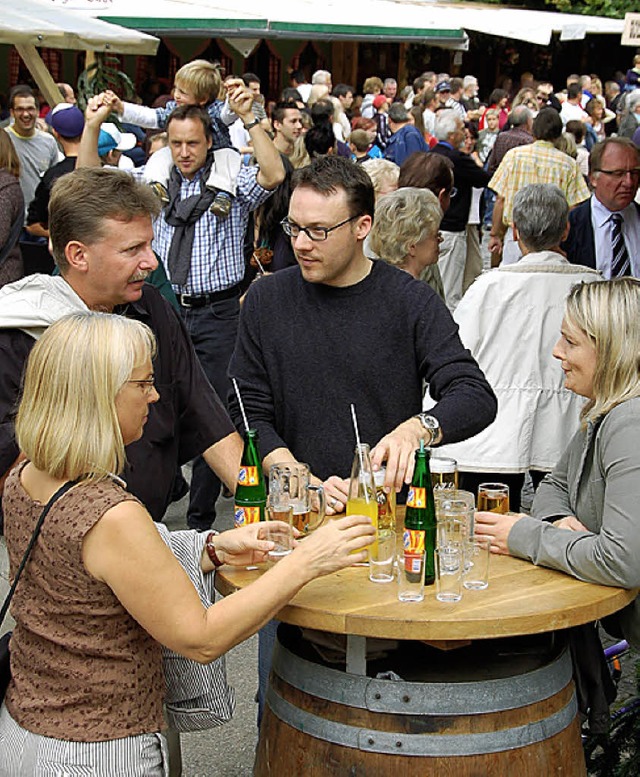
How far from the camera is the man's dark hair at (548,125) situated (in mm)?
9457

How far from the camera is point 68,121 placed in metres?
7.71

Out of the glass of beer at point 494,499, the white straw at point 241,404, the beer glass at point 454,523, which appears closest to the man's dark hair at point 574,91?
the white straw at point 241,404

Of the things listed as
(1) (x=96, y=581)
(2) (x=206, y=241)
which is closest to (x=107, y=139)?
(2) (x=206, y=241)

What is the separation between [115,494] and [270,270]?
4.80 meters

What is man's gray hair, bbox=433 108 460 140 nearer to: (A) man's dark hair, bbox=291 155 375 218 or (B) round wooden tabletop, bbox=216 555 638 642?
(A) man's dark hair, bbox=291 155 375 218

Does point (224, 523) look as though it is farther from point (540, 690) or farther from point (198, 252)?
point (540, 690)

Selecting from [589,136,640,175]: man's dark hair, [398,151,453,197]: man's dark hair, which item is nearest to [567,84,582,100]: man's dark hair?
[589,136,640,175]: man's dark hair

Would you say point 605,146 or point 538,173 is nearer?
point 605,146

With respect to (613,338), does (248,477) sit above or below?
below

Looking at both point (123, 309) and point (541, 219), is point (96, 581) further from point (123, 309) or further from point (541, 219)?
point (541, 219)

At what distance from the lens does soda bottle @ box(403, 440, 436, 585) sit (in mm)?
2783

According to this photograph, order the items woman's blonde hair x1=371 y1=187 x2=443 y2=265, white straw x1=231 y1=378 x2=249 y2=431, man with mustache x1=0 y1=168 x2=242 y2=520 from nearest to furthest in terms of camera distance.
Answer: man with mustache x1=0 y1=168 x2=242 y2=520
white straw x1=231 y1=378 x2=249 y2=431
woman's blonde hair x1=371 y1=187 x2=443 y2=265

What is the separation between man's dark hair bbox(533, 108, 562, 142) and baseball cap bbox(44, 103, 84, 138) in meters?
3.71

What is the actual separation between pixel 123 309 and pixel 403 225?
1807 millimetres
